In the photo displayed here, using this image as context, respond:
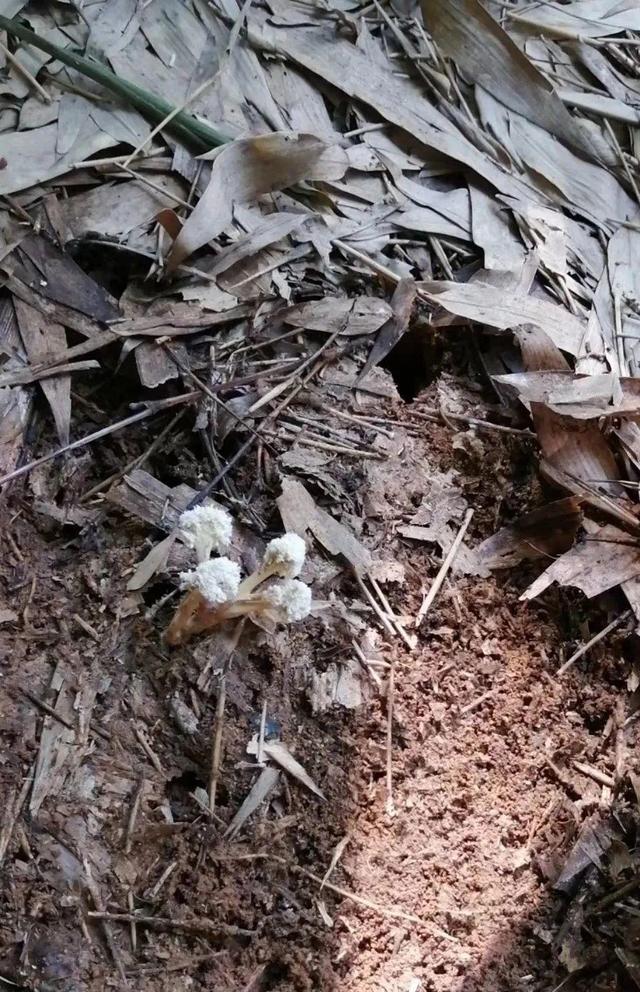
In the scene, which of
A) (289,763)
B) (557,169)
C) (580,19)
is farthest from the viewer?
(580,19)

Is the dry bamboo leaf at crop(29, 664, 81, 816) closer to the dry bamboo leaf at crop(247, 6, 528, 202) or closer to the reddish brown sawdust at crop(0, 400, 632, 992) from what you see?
the reddish brown sawdust at crop(0, 400, 632, 992)

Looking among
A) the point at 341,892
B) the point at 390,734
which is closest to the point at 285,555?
the point at 390,734

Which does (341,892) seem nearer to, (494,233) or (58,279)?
(58,279)

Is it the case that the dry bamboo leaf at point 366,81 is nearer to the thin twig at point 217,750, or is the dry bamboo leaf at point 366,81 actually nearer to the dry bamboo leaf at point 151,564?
the dry bamboo leaf at point 151,564

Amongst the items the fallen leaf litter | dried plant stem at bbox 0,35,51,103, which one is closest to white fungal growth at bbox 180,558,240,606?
the fallen leaf litter

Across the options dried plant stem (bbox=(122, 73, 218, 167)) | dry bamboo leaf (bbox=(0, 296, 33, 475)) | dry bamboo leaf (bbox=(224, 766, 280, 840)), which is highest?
dried plant stem (bbox=(122, 73, 218, 167))

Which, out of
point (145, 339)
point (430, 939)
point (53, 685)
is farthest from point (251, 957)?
point (145, 339)
